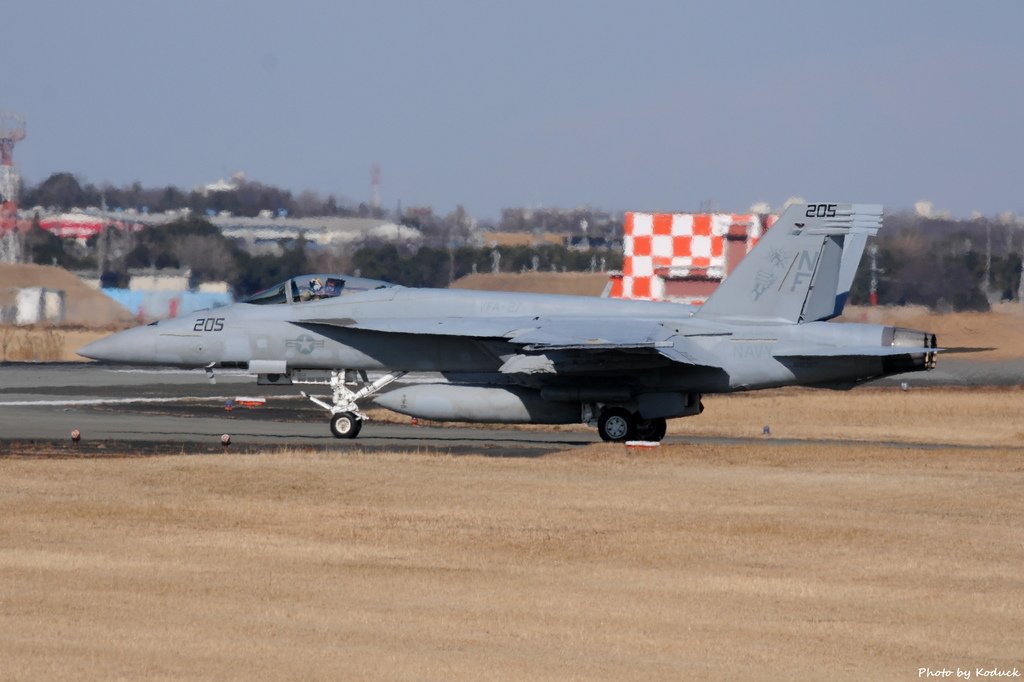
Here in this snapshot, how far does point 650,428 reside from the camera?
22.2 meters

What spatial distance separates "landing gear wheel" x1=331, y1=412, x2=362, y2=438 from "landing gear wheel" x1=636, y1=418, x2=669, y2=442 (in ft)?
14.1

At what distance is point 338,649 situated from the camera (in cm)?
822

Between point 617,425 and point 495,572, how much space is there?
11.4 meters

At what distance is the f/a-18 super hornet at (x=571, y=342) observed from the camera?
2084 centimetres

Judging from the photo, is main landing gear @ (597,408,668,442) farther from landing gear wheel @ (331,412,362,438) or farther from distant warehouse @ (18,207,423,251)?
distant warehouse @ (18,207,423,251)

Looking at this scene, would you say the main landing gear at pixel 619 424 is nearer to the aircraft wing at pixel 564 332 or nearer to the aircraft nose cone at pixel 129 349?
the aircraft wing at pixel 564 332

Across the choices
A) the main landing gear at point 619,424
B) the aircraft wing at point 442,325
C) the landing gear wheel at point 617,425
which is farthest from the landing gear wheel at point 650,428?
the aircraft wing at point 442,325

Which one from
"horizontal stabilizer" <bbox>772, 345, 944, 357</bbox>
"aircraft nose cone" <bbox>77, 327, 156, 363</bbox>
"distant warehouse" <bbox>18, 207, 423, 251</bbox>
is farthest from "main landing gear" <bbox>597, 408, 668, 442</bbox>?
"distant warehouse" <bbox>18, 207, 423, 251</bbox>

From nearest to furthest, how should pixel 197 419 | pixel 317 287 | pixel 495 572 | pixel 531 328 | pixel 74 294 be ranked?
pixel 495 572, pixel 531 328, pixel 317 287, pixel 197 419, pixel 74 294

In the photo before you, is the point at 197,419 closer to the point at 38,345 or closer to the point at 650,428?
the point at 650,428

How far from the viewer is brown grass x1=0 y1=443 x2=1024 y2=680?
8.12 meters

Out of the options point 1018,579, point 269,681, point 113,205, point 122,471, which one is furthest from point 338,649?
point 113,205

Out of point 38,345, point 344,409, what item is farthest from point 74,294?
point 344,409

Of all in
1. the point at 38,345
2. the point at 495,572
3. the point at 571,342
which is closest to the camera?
the point at 495,572
